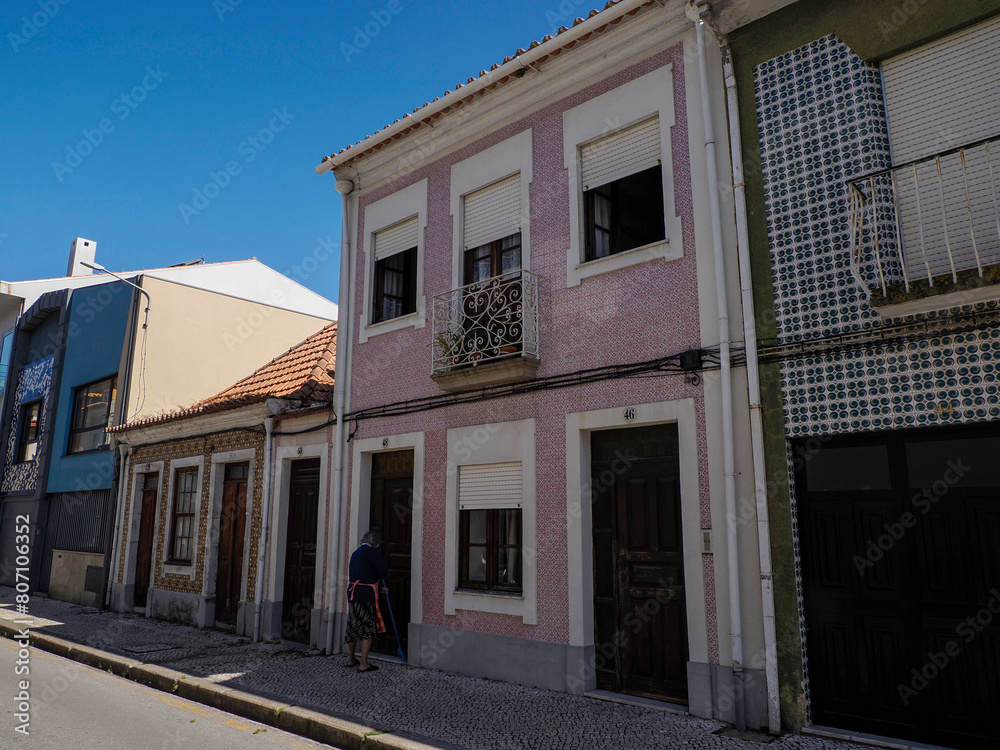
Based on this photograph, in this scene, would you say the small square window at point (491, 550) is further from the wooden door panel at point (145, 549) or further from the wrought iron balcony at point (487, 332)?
the wooden door panel at point (145, 549)

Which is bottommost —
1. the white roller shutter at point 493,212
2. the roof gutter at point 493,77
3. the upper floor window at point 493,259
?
the upper floor window at point 493,259

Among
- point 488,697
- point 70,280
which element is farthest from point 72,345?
point 488,697

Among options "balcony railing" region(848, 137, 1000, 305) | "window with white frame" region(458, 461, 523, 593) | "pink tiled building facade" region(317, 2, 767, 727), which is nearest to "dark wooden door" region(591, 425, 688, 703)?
"pink tiled building facade" region(317, 2, 767, 727)

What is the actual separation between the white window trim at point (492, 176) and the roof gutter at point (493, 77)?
0.72m

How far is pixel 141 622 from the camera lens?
12461 millimetres

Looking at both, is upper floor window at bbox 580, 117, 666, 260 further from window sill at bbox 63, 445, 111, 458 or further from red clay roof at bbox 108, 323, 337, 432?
window sill at bbox 63, 445, 111, 458

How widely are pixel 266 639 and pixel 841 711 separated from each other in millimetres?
Answer: 8064

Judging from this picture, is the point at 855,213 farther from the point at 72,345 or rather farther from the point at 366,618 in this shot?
the point at 72,345

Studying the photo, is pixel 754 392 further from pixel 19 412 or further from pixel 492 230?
pixel 19 412

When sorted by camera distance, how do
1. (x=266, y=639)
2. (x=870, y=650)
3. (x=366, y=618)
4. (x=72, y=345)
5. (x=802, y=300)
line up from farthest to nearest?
(x=72, y=345) → (x=266, y=639) → (x=366, y=618) → (x=802, y=300) → (x=870, y=650)

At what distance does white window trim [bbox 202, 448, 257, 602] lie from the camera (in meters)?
11.4

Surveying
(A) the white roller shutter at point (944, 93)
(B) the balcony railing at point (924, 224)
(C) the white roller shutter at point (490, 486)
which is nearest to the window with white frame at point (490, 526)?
(C) the white roller shutter at point (490, 486)

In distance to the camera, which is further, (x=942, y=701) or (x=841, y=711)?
(x=841, y=711)

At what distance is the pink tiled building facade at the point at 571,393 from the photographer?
256 inches
